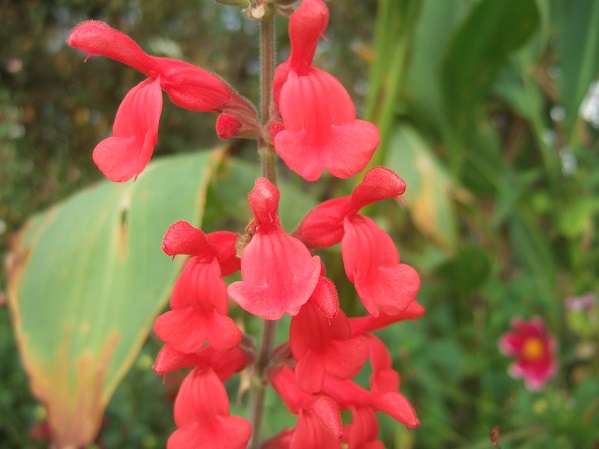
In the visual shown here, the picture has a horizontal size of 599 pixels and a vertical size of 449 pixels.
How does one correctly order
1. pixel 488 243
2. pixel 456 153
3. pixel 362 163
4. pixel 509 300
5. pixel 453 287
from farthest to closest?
pixel 488 243, pixel 456 153, pixel 453 287, pixel 509 300, pixel 362 163

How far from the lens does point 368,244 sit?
1.67 ft

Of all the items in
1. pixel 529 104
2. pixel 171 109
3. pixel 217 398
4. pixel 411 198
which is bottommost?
pixel 171 109

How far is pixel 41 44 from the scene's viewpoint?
212 centimetres

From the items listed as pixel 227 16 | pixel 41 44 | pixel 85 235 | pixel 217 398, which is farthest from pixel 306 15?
pixel 227 16

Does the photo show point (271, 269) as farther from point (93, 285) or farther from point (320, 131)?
point (93, 285)

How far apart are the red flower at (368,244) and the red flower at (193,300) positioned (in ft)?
0.34

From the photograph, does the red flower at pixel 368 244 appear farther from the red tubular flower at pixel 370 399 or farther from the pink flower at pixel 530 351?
the pink flower at pixel 530 351

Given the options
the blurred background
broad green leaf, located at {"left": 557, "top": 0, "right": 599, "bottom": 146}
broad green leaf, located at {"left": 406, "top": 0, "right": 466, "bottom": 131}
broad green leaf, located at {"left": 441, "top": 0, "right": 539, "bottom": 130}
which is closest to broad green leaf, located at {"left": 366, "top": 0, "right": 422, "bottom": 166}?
the blurred background

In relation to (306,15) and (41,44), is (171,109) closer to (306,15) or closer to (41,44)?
(41,44)

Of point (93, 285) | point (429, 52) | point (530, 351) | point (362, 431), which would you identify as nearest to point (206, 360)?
point (362, 431)

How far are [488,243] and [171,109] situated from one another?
50.4 inches

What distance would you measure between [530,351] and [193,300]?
1107 millimetres

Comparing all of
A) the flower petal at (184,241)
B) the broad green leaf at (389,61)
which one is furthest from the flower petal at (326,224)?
the broad green leaf at (389,61)

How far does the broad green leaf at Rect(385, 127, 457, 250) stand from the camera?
5.26 feet
